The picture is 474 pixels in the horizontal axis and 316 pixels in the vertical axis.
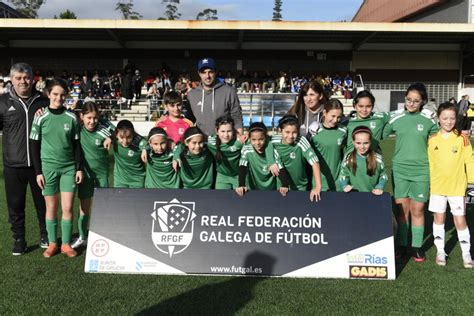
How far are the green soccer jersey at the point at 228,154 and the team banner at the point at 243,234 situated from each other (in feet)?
1.87

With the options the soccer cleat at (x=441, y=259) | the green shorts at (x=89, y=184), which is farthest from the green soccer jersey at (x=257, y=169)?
the soccer cleat at (x=441, y=259)

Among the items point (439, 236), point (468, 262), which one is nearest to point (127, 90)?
point (439, 236)

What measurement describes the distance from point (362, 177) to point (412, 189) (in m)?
0.53

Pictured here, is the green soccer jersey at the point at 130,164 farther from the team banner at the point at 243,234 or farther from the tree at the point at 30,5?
the tree at the point at 30,5

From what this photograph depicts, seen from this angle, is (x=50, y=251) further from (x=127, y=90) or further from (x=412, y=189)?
(x=127, y=90)

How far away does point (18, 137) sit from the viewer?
4809 millimetres

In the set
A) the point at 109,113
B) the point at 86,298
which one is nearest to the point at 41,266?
the point at 86,298

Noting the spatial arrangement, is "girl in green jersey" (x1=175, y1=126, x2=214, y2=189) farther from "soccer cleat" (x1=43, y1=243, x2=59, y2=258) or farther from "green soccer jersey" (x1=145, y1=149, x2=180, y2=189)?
"soccer cleat" (x1=43, y1=243, x2=59, y2=258)

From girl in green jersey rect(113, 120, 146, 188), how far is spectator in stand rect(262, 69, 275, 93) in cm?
2073

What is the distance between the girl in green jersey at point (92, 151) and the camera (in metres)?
4.83

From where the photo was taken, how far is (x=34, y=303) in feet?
11.8

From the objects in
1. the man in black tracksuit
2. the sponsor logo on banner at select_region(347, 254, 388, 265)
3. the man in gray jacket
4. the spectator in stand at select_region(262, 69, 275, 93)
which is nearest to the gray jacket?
the man in gray jacket

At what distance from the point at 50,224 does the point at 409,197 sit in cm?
379

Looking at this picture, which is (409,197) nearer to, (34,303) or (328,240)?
(328,240)
